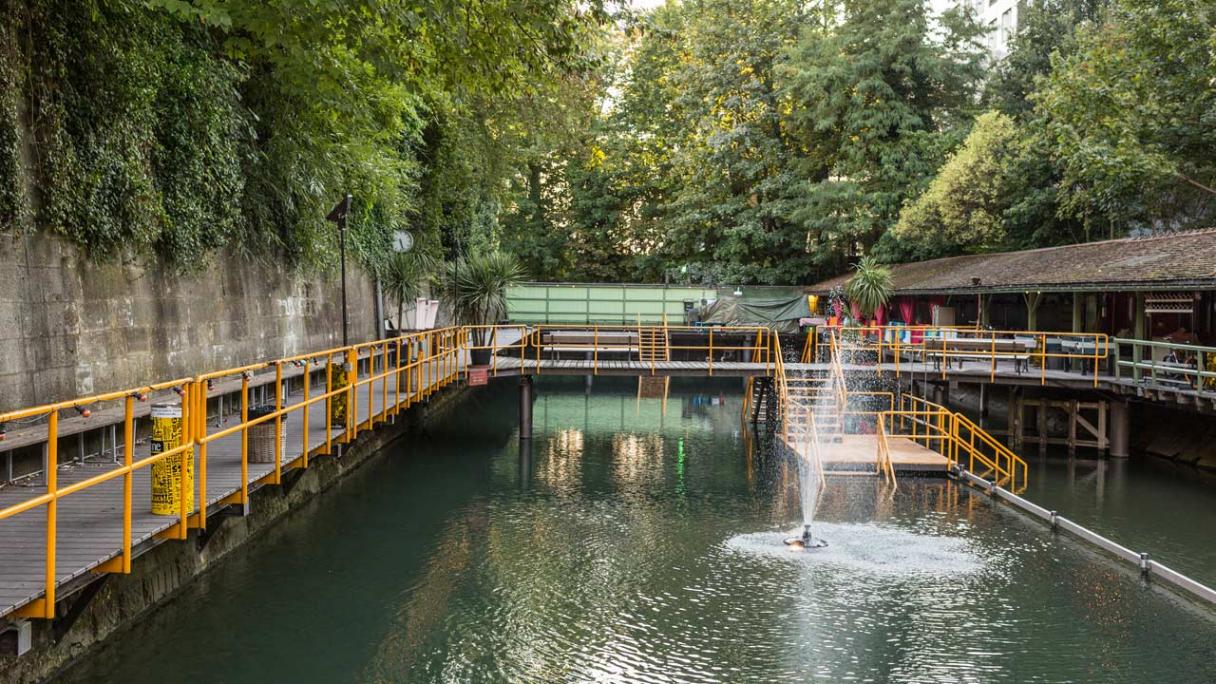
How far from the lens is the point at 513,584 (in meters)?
13.8

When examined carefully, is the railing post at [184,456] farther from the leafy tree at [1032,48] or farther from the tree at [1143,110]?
the leafy tree at [1032,48]

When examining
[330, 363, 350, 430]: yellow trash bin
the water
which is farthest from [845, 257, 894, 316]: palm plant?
[330, 363, 350, 430]: yellow trash bin

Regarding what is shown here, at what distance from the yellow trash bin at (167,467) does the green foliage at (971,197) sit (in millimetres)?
33722

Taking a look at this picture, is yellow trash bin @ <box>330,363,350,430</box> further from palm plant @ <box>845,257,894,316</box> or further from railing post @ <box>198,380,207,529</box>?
palm plant @ <box>845,257,894,316</box>

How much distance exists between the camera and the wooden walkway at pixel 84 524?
7.91 metres

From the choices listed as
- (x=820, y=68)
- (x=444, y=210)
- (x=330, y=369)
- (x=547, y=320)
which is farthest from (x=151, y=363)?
(x=820, y=68)

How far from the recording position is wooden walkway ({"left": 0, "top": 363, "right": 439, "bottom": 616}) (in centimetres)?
791

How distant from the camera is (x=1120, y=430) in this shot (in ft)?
81.0

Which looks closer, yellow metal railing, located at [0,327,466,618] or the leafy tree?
yellow metal railing, located at [0,327,466,618]

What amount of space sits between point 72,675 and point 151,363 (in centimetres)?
740

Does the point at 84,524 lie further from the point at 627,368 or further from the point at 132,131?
the point at 627,368

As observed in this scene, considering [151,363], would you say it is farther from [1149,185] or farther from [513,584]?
[1149,185]

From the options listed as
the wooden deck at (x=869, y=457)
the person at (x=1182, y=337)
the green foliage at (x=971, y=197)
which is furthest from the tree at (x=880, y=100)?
the wooden deck at (x=869, y=457)

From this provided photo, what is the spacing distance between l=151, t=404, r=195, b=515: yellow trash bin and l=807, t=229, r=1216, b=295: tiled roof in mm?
18439
